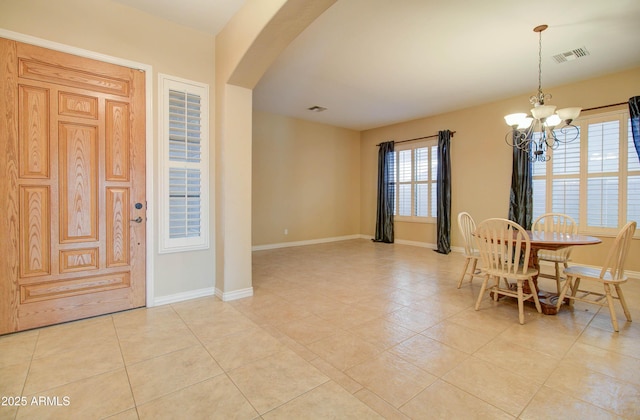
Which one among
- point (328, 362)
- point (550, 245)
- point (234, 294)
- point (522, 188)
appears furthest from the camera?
point (522, 188)

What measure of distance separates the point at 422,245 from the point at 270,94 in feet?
14.5

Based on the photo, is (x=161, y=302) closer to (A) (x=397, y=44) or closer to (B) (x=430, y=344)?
(B) (x=430, y=344)

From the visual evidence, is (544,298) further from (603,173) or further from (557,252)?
(603,173)

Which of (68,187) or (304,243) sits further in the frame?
(304,243)

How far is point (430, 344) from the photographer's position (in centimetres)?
221

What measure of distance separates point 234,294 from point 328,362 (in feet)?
5.00

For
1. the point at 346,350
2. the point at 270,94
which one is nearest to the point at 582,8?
the point at 346,350

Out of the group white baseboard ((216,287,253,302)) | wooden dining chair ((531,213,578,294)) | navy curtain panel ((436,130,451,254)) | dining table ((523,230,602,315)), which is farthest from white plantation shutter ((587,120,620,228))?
white baseboard ((216,287,253,302))

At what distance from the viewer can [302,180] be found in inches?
269

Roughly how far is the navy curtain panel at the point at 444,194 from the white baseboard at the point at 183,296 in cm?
452

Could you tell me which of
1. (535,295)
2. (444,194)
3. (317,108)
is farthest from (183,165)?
(444,194)

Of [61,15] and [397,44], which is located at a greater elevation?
[397,44]

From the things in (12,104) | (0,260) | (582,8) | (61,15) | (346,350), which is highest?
(582,8)

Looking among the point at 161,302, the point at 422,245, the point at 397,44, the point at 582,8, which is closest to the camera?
the point at 582,8
